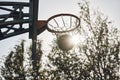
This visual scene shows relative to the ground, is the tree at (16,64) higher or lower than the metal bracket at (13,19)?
lower

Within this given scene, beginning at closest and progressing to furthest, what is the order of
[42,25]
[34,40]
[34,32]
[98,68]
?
[34,40] → [34,32] → [42,25] → [98,68]

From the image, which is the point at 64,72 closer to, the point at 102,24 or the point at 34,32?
the point at 102,24

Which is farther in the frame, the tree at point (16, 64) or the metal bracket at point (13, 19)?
the tree at point (16, 64)

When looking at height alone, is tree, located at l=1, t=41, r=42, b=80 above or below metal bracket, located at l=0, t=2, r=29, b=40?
below

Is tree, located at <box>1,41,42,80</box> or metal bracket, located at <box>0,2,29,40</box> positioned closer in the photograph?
metal bracket, located at <box>0,2,29,40</box>

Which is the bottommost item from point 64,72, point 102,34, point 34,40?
point 64,72

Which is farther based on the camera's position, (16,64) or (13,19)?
(16,64)

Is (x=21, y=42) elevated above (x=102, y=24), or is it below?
below

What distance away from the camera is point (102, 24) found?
21.5 m

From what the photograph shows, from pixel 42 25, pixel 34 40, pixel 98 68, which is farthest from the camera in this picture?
pixel 98 68

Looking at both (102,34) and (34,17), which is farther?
(102,34)

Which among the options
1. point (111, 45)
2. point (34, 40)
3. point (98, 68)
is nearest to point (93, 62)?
point (98, 68)

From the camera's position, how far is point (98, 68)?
67.1 feet

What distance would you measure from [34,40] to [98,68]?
13.5 m
